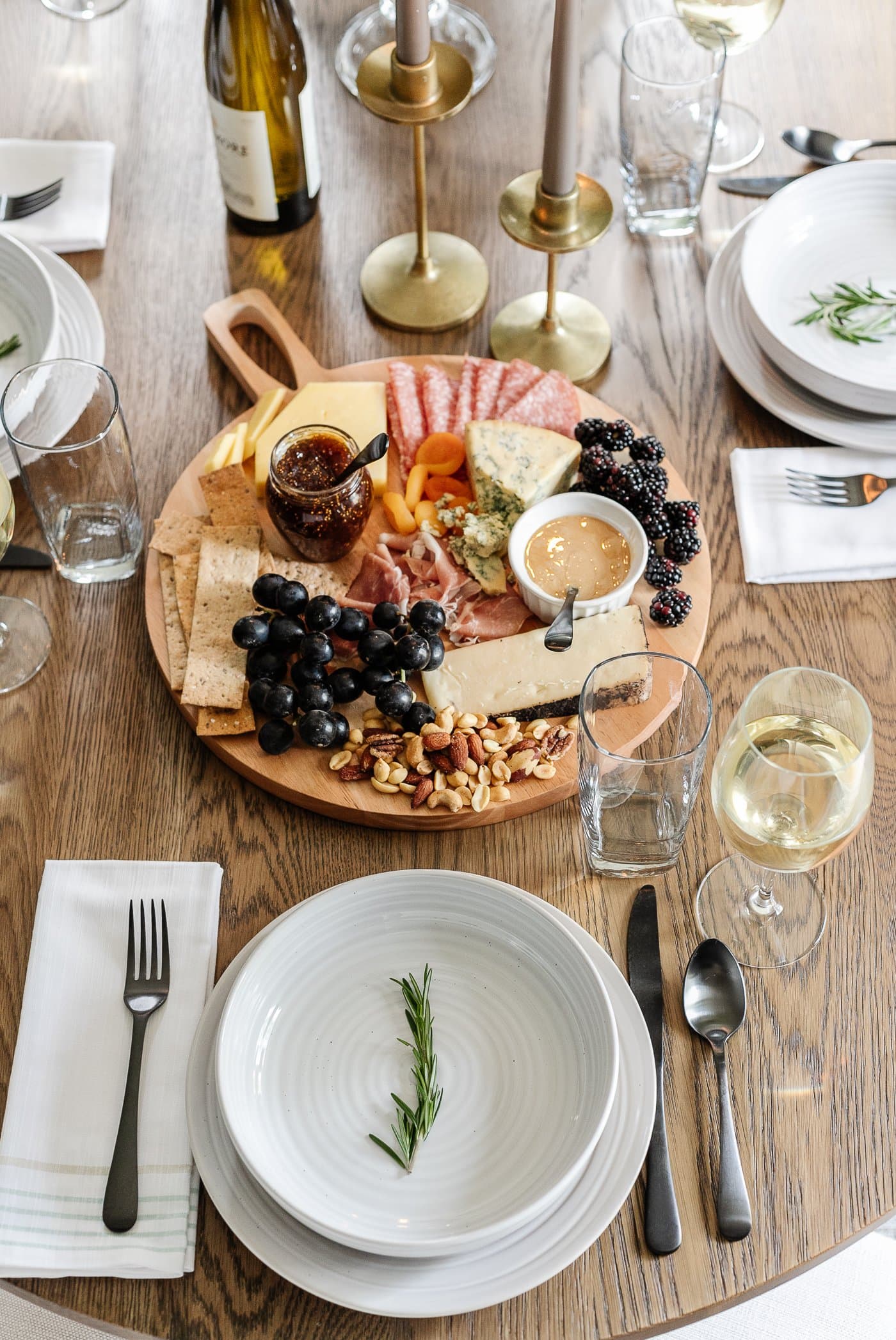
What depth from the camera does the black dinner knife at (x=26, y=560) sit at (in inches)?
63.5

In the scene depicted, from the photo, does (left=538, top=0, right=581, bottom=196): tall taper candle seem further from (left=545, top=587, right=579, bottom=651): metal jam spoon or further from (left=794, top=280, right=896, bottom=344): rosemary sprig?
(left=545, top=587, right=579, bottom=651): metal jam spoon

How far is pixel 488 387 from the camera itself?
1.71 m

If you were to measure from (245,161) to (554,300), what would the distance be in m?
0.52

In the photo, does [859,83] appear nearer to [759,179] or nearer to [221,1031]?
[759,179]

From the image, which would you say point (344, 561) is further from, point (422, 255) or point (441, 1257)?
point (441, 1257)

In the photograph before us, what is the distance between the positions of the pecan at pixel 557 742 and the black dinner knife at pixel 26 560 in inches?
28.9

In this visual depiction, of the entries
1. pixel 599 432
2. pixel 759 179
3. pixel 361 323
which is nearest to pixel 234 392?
pixel 361 323

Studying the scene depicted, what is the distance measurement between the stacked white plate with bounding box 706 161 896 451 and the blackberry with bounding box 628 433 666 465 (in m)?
0.23

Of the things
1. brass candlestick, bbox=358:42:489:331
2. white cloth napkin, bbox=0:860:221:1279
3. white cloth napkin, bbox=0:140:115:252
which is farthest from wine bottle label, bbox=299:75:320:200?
white cloth napkin, bbox=0:860:221:1279

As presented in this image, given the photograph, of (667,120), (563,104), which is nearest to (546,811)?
(563,104)

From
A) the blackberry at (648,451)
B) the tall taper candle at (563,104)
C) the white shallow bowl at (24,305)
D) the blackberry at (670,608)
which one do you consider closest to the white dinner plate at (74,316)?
the white shallow bowl at (24,305)

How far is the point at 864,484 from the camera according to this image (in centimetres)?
164

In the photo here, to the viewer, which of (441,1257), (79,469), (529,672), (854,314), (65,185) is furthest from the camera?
(65,185)

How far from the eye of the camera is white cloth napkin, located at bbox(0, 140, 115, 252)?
1.94m
